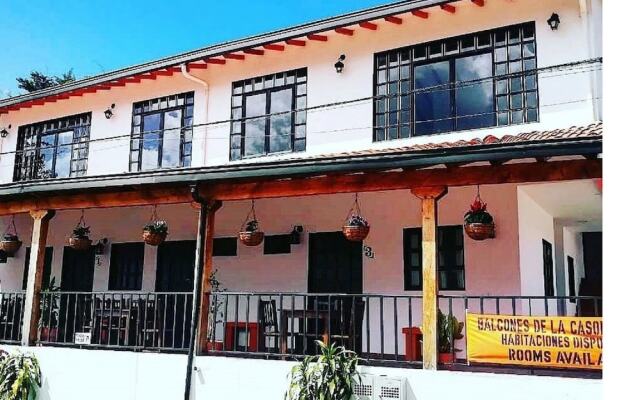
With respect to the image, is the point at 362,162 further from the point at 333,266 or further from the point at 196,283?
the point at 333,266

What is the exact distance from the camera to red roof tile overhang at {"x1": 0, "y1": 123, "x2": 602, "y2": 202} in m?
6.65

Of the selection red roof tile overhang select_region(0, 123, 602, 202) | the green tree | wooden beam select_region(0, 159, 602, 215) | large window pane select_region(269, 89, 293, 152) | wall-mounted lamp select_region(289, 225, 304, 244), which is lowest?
wall-mounted lamp select_region(289, 225, 304, 244)

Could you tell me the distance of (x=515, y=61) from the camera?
10.4 meters

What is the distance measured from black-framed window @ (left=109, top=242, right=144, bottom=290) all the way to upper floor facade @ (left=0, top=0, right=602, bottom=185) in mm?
1882

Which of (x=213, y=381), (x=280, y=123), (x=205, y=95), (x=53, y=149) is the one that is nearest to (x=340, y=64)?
(x=280, y=123)

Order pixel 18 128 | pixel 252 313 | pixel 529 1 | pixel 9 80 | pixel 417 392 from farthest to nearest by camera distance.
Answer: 1. pixel 9 80
2. pixel 18 128
3. pixel 252 313
4. pixel 529 1
5. pixel 417 392

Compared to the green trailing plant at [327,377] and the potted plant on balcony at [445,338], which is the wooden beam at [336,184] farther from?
the green trailing plant at [327,377]

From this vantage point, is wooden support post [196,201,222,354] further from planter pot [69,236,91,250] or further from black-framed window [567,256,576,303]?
black-framed window [567,256,576,303]

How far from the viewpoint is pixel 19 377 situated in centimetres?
956

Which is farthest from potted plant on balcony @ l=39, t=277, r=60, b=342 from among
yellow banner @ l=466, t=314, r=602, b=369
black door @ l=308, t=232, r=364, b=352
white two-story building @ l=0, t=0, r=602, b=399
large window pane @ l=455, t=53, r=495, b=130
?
large window pane @ l=455, t=53, r=495, b=130

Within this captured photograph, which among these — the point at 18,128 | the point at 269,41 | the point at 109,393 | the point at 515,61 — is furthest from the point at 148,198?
the point at 18,128

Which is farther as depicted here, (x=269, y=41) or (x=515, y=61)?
(x=269, y=41)

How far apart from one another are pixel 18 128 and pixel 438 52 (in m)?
12.0

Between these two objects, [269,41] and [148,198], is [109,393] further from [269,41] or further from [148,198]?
[269,41]
